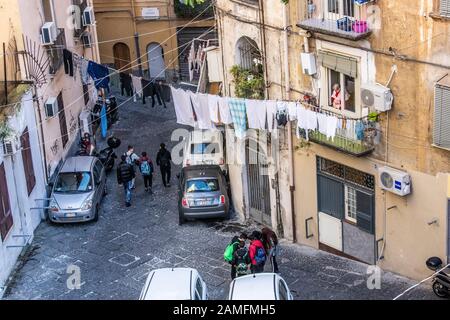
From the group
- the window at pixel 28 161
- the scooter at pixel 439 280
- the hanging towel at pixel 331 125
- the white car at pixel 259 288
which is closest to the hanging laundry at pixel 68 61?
the window at pixel 28 161

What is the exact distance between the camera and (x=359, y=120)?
21484mm

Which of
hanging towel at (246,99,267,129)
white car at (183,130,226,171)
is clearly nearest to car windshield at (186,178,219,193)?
white car at (183,130,226,171)

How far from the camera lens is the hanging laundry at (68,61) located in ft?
102

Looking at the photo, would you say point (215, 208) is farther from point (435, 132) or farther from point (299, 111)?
point (435, 132)

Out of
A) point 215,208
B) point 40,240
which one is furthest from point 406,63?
point 40,240

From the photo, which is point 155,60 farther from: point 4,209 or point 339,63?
point 339,63

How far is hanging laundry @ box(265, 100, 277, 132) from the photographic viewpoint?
23.6 meters

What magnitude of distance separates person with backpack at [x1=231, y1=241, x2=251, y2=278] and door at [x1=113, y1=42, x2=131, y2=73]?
72.8 feet

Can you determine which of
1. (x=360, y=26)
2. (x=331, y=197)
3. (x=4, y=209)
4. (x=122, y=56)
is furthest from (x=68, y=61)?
(x=360, y=26)

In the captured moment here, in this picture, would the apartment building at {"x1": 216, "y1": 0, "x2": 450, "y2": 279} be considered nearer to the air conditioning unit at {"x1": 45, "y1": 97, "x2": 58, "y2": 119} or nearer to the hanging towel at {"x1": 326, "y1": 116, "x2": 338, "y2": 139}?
the hanging towel at {"x1": 326, "y1": 116, "x2": 338, "y2": 139}

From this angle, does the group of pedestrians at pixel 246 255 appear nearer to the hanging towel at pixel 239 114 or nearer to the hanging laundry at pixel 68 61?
the hanging towel at pixel 239 114

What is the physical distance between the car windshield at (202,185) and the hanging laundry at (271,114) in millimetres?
3344

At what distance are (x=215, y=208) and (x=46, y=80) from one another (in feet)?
24.2

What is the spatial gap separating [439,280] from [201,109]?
8.90 meters
